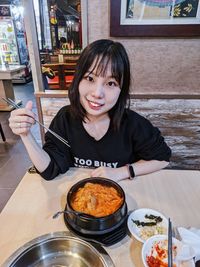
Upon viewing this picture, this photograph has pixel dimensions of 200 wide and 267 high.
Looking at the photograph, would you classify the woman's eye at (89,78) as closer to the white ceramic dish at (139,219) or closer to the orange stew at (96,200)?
the orange stew at (96,200)

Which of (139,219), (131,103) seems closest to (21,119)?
(139,219)

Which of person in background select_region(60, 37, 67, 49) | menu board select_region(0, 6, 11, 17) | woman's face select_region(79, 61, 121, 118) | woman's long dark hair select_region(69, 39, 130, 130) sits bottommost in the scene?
woman's face select_region(79, 61, 121, 118)

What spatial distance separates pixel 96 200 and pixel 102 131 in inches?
19.1

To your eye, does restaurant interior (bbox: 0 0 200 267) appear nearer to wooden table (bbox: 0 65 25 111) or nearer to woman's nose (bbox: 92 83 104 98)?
woman's nose (bbox: 92 83 104 98)

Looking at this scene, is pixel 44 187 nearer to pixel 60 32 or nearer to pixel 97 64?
pixel 97 64

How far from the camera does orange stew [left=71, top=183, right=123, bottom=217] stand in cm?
71

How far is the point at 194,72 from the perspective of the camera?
177cm

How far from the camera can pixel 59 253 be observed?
68 centimetres

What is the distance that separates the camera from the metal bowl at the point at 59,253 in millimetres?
625

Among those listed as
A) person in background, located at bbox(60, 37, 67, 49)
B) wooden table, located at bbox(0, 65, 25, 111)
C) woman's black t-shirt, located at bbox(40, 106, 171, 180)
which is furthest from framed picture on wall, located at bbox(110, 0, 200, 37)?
wooden table, located at bbox(0, 65, 25, 111)

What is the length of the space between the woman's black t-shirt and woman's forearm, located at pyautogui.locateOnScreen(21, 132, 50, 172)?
0.35 feet

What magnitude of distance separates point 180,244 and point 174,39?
5.19ft

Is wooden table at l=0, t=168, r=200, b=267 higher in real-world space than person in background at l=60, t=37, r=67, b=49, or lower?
lower

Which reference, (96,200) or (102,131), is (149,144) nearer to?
(102,131)
